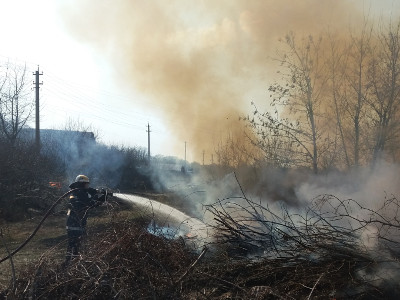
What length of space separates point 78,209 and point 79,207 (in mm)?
48

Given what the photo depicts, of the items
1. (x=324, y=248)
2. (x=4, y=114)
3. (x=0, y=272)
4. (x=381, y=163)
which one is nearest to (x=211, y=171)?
(x=381, y=163)

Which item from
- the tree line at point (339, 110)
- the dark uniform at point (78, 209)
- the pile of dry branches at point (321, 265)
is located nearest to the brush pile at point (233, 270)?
the pile of dry branches at point (321, 265)

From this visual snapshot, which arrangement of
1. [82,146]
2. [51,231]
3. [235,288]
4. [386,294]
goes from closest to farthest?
[386,294]
[235,288]
[51,231]
[82,146]

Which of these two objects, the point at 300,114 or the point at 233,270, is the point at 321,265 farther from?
the point at 300,114

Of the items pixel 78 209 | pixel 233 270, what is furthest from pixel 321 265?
pixel 78 209

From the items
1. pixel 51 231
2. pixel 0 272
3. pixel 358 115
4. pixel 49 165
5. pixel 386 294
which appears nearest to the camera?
pixel 386 294

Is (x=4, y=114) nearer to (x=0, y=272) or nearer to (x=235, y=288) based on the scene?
(x=0, y=272)

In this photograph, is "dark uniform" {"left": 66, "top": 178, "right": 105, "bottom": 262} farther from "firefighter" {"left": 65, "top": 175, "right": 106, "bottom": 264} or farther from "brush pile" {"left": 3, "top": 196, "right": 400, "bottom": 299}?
"brush pile" {"left": 3, "top": 196, "right": 400, "bottom": 299}

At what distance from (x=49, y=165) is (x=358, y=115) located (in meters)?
13.0

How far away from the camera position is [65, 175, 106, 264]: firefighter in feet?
20.7

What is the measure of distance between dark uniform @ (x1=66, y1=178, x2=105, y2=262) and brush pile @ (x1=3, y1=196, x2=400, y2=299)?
2.13 ft

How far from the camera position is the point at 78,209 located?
654cm

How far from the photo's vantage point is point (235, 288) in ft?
15.0

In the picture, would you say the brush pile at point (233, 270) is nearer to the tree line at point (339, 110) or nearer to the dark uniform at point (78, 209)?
the dark uniform at point (78, 209)
